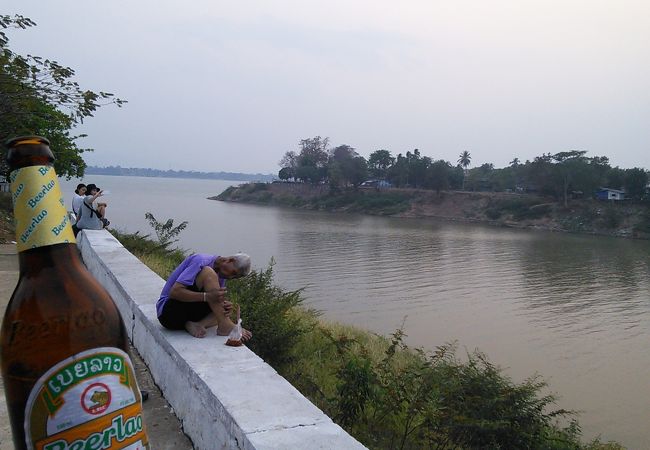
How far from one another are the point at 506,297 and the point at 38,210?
76.6ft

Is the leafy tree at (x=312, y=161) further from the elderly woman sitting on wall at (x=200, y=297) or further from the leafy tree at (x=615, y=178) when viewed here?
the elderly woman sitting on wall at (x=200, y=297)

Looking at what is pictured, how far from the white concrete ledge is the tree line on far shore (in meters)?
62.6

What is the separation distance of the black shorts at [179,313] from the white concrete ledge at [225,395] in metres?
0.05

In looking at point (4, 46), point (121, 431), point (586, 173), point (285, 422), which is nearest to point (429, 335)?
point (4, 46)

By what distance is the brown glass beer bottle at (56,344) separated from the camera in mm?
1052

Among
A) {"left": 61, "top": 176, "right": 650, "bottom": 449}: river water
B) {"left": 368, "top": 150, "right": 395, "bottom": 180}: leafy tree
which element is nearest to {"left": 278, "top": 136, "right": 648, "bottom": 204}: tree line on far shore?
{"left": 368, "top": 150, "right": 395, "bottom": 180}: leafy tree

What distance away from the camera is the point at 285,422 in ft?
7.56

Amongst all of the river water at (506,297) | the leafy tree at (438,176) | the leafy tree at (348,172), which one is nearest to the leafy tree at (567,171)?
the leafy tree at (438,176)

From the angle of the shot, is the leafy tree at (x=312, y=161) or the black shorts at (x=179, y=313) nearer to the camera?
the black shorts at (x=179, y=313)

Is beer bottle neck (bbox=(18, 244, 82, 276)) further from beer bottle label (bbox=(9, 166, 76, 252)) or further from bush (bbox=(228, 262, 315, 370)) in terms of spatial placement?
bush (bbox=(228, 262, 315, 370))

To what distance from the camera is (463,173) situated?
8400cm

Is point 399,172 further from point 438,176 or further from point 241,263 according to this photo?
point 241,263

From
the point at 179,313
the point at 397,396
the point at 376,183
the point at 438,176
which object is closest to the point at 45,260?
the point at 179,313

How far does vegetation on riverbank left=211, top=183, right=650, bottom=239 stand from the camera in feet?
177
